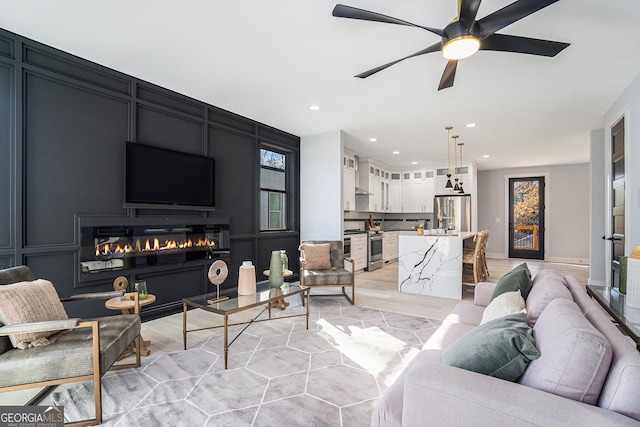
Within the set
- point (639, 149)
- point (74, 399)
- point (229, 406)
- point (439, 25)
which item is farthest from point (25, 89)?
point (639, 149)

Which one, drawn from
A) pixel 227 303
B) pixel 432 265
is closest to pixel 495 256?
pixel 432 265

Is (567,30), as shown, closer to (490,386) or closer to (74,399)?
(490,386)

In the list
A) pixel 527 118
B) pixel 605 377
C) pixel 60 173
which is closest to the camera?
pixel 605 377

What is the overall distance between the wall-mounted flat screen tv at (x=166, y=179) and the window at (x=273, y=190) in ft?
3.82

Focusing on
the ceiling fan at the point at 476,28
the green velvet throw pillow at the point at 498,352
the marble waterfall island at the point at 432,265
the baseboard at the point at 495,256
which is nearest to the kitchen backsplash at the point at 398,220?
the baseboard at the point at 495,256

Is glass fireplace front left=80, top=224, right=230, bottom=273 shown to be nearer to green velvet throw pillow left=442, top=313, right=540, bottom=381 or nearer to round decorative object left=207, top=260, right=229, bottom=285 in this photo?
round decorative object left=207, top=260, right=229, bottom=285

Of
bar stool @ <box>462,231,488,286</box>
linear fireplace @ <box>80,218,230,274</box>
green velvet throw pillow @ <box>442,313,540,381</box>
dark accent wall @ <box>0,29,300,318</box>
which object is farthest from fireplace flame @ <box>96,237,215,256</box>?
bar stool @ <box>462,231,488,286</box>

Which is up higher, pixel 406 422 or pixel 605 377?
pixel 605 377

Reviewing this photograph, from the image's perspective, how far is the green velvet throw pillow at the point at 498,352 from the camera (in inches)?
45.9

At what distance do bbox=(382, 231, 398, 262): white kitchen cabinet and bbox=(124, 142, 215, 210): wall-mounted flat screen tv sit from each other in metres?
4.79

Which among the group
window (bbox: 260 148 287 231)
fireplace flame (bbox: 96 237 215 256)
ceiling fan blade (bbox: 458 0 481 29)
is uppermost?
ceiling fan blade (bbox: 458 0 481 29)

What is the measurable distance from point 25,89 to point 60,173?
0.75m

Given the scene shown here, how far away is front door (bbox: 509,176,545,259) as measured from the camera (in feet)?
28.7

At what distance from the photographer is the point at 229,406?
197cm
